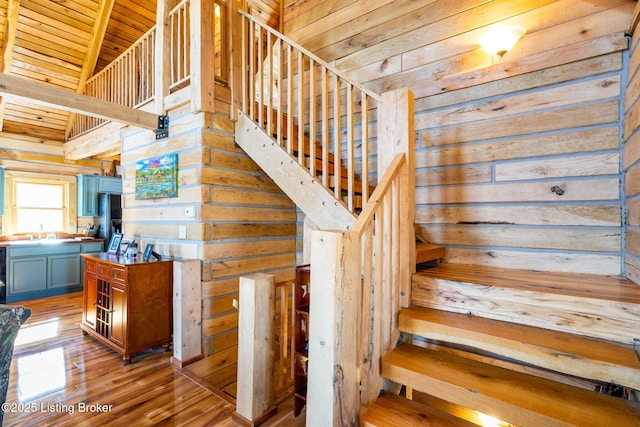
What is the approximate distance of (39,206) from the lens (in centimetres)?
528

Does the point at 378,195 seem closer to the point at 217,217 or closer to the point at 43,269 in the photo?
the point at 217,217

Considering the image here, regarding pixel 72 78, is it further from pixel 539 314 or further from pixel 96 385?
pixel 539 314

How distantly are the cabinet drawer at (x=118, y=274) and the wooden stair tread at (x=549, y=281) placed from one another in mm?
2525

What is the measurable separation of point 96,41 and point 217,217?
165 inches

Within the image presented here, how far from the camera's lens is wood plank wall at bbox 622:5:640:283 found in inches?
64.2

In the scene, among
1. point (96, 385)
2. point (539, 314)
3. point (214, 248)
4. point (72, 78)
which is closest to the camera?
point (539, 314)

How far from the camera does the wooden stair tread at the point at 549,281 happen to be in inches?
59.1

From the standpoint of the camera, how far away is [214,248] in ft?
9.37

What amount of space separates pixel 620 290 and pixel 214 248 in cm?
290

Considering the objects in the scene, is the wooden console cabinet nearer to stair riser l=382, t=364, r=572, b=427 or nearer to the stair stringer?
the stair stringer

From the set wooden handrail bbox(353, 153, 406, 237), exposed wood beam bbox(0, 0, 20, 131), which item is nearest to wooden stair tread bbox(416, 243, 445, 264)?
wooden handrail bbox(353, 153, 406, 237)

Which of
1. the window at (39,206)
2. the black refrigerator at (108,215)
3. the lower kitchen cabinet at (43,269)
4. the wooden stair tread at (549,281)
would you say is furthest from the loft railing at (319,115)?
the window at (39,206)

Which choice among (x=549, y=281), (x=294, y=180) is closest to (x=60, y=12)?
(x=294, y=180)

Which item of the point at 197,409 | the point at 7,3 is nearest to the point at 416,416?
the point at 197,409
